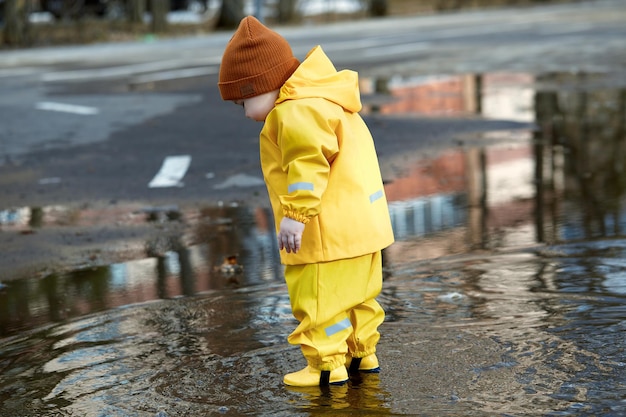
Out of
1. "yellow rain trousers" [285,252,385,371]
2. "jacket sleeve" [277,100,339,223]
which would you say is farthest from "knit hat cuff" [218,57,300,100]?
"yellow rain trousers" [285,252,385,371]

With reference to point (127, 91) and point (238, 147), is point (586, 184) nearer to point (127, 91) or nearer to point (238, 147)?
point (238, 147)

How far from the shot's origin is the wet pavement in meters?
3.66

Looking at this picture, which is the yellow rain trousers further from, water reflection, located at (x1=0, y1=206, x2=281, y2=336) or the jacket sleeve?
water reflection, located at (x1=0, y1=206, x2=281, y2=336)

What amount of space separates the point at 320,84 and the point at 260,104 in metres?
0.23

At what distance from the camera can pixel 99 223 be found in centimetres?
697

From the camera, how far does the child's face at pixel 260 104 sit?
12.4 ft

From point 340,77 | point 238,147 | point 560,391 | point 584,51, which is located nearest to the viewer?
point 560,391

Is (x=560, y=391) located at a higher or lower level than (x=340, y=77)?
lower

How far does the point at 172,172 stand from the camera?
8.70m

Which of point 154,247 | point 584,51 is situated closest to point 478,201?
point 154,247

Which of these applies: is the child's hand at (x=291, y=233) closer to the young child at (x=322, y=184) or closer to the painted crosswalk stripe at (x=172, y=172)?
the young child at (x=322, y=184)

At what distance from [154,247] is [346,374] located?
2.64 meters

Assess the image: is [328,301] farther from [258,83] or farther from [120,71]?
[120,71]

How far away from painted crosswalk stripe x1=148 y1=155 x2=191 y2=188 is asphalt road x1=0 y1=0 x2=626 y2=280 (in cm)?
4
